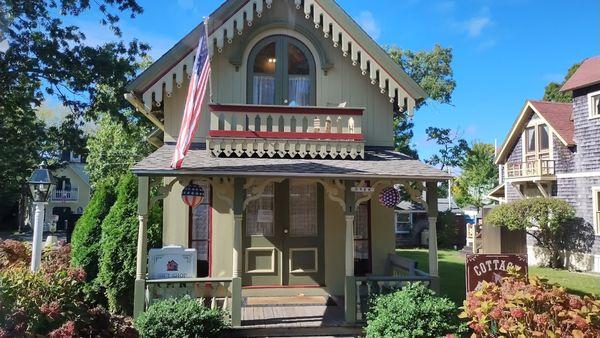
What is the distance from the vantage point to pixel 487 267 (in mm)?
7352

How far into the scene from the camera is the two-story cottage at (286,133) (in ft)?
30.6

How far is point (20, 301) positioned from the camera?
4.89 m

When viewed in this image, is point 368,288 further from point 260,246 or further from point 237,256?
point 260,246

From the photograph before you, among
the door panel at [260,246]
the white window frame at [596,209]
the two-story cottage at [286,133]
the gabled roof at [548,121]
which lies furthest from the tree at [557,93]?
the door panel at [260,246]

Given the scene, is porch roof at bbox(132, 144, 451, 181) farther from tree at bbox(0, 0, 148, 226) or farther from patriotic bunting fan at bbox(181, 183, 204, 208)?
tree at bbox(0, 0, 148, 226)

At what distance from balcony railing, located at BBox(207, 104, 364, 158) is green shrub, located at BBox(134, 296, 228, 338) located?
3.08 meters

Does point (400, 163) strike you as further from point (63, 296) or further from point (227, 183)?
point (63, 296)

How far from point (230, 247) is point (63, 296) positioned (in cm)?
499

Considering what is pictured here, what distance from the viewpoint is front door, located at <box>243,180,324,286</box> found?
33.5ft

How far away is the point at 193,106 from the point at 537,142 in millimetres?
20061

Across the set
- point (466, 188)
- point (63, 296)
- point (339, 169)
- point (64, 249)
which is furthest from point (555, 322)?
point (466, 188)

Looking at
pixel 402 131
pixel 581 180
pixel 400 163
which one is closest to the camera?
pixel 400 163

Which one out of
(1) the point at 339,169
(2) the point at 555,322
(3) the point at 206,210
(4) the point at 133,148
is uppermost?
(4) the point at 133,148

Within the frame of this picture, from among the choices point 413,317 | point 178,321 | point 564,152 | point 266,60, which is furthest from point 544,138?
point 178,321
